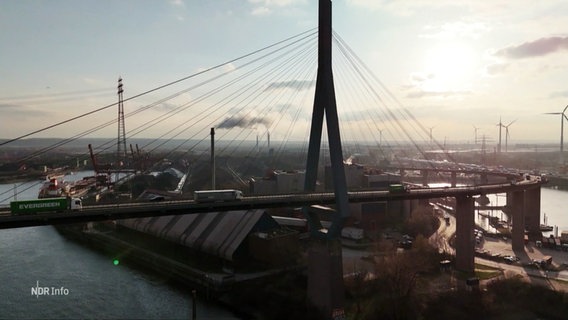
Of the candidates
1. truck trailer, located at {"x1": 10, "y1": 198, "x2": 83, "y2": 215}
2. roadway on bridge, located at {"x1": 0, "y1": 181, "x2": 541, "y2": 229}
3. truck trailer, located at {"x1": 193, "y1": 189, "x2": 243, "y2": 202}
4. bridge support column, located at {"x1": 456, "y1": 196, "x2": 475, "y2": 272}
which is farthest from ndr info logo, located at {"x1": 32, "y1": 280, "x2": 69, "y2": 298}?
bridge support column, located at {"x1": 456, "y1": 196, "x2": 475, "y2": 272}

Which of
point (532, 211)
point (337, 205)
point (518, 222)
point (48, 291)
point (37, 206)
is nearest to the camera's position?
point (37, 206)

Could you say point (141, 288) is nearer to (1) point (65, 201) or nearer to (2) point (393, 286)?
(1) point (65, 201)

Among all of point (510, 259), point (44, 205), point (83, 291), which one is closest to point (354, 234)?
point (510, 259)

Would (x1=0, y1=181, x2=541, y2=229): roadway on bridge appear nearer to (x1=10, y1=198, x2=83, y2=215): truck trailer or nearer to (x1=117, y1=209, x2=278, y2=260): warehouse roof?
(x1=10, y1=198, x2=83, y2=215): truck trailer

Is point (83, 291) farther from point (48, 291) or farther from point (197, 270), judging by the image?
point (197, 270)

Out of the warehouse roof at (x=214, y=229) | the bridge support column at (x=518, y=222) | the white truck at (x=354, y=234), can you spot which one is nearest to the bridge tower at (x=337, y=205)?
the warehouse roof at (x=214, y=229)

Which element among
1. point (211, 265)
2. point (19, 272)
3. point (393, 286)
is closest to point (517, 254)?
point (393, 286)
